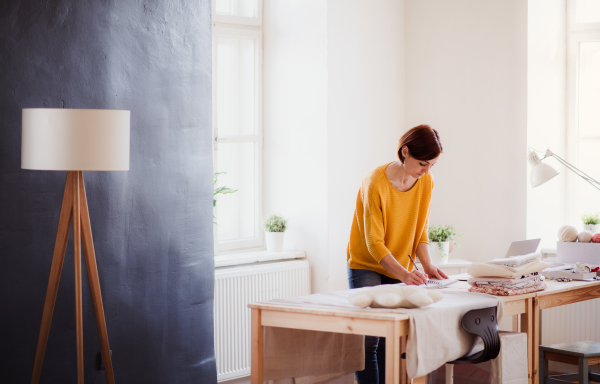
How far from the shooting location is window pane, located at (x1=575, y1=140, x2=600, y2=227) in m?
4.85

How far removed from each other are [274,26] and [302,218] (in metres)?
1.27

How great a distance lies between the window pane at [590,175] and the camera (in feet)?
15.9

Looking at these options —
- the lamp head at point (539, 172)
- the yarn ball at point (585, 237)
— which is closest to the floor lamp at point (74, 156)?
the lamp head at point (539, 172)

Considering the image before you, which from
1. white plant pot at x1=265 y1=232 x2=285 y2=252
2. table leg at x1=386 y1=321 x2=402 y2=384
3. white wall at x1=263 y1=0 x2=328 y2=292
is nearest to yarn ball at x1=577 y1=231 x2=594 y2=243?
white wall at x1=263 y1=0 x2=328 y2=292

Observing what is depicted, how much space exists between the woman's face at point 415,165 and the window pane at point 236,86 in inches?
69.6

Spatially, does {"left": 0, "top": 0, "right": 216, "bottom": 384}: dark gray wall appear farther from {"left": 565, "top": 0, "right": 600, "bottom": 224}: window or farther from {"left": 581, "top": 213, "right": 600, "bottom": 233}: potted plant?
{"left": 565, "top": 0, "right": 600, "bottom": 224}: window

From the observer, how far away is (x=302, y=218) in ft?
15.0

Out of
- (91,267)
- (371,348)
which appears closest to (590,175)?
(371,348)

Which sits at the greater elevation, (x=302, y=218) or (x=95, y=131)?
(x=95, y=131)

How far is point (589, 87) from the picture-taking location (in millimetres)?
4867

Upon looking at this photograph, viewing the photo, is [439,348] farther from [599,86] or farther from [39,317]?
[599,86]

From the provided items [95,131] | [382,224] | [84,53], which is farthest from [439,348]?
[84,53]

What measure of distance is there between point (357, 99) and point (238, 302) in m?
1.52

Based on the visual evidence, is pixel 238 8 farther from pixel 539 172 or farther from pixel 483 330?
pixel 483 330
